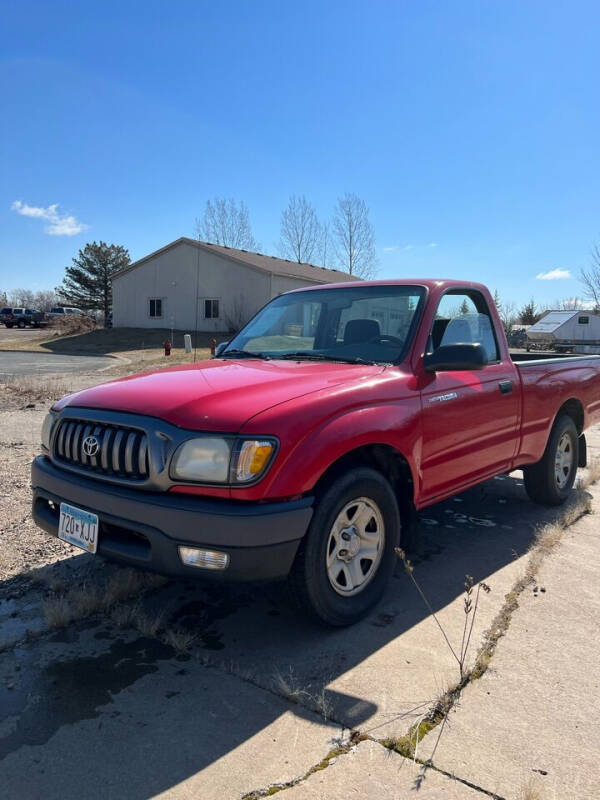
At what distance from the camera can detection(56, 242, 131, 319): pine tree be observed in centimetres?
6016

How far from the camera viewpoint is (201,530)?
98.0 inches

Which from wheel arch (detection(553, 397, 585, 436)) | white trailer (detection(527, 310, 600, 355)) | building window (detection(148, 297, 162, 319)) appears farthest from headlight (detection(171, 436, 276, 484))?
white trailer (detection(527, 310, 600, 355))

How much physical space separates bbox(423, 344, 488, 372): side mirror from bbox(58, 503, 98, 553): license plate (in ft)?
6.52

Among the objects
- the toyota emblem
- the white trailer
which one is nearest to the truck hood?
the toyota emblem

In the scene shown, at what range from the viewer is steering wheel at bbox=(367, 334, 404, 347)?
3668 millimetres

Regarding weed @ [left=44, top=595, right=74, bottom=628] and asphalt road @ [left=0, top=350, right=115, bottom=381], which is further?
asphalt road @ [left=0, top=350, right=115, bottom=381]

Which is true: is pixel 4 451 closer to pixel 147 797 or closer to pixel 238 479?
pixel 238 479

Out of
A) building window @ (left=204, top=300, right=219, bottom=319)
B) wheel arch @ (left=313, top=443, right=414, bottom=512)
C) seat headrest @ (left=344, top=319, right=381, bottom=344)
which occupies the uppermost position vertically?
building window @ (left=204, top=300, right=219, bottom=319)

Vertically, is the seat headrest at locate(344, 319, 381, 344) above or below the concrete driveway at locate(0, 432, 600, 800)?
above

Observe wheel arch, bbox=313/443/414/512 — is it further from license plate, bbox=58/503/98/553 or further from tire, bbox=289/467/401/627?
license plate, bbox=58/503/98/553

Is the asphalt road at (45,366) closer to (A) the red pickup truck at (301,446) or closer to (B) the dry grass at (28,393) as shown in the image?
(B) the dry grass at (28,393)

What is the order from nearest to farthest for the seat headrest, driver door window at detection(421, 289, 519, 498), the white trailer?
driver door window at detection(421, 289, 519, 498) < the seat headrest < the white trailer

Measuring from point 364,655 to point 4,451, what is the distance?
16.9 feet

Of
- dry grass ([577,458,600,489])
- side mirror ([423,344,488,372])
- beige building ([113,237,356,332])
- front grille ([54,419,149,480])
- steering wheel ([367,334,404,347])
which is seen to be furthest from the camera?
beige building ([113,237,356,332])
